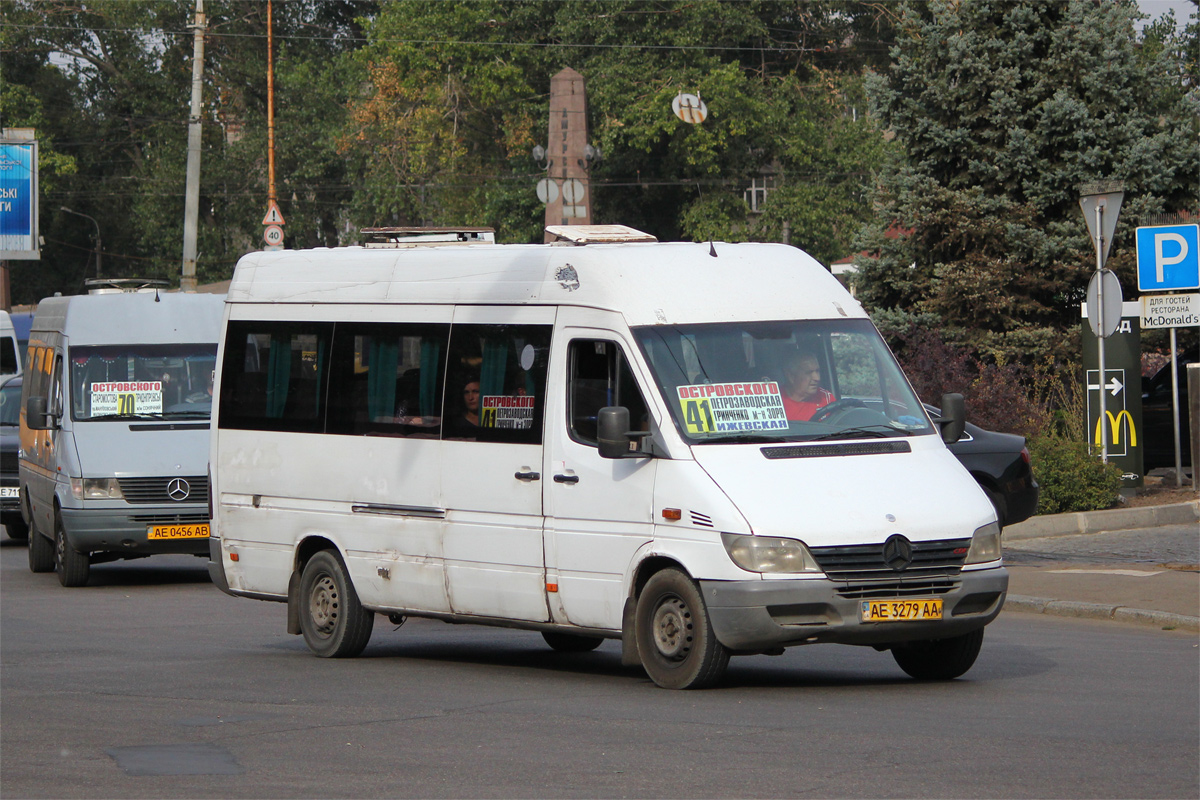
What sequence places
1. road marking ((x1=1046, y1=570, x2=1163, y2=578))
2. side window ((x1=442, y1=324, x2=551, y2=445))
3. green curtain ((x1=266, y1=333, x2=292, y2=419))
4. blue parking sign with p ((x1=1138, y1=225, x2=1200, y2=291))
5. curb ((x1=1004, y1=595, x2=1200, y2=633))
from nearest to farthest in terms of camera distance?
side window ((x1=442, y1=324, x2=551, y2=445)) < green curtain ((x1=266, y1=333, x2=292, y2=419)) < curb ((x1=1004, y1=595, x2=1200, y2=633)) < road marking ((x1=1046, y1=570, x2=1163, y2=578)) < blue parking sign with p ((x1=1138, y1=225, x2=1200, y2=291))

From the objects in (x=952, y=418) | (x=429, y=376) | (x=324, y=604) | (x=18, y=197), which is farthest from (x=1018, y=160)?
(x=18, y=197)

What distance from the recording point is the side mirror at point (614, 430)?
9266 mm

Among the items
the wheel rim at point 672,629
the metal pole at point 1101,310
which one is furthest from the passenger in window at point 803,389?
the metal pole at point 1101,310

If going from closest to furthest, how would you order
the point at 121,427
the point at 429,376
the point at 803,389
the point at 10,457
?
1. the point at 803,389
2. the point at 429,376
3. the point at 121,427
4. the point at 10,457

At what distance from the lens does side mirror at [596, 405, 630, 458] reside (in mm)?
9266

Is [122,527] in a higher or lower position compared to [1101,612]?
higher

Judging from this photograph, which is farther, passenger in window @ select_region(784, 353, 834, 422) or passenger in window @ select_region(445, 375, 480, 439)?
passenger in window @ select_region(445, 375, 480, 439)

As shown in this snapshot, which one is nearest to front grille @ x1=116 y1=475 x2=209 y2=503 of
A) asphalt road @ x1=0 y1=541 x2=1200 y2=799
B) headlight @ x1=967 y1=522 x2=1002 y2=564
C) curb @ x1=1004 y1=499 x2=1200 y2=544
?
asphalt road @ x1=0 y1=541 x2=1200 y2=799

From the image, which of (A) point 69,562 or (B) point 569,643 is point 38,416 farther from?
(B) point 569,643

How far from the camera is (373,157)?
61.5 meters

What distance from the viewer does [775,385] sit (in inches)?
381

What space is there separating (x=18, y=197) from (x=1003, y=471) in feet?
129

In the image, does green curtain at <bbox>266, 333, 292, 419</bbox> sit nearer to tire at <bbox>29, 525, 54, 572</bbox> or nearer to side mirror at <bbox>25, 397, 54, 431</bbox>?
side mirror at <bbox>25, 397, 54, 431</bbox>

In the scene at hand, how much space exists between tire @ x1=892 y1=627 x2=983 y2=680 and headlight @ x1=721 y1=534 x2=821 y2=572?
1.14 m
